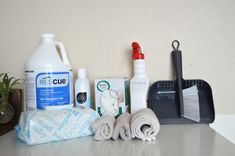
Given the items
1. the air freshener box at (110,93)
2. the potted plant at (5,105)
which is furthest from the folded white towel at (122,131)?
the potted plant at (5,105)

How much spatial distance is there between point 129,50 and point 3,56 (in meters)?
0.47

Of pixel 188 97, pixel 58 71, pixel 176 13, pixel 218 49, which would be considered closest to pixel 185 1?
pixel 176 13

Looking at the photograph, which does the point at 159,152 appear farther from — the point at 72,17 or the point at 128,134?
the point at 72,17

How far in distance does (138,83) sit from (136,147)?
256 mm

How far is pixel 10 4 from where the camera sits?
2.63ft

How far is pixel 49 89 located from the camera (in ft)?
A: 2.11

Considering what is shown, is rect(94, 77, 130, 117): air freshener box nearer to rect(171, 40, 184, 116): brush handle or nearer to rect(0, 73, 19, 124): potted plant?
rect(171, 40, 184, 116): brush handle

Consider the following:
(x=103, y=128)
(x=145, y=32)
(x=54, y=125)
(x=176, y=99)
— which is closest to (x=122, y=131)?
(x=103, y=128)

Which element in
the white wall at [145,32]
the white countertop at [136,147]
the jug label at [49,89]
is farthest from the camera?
the white wall at [145,32]

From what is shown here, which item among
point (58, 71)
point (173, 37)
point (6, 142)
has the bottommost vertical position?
point (6, 142)

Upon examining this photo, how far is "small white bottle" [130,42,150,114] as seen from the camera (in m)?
0.72

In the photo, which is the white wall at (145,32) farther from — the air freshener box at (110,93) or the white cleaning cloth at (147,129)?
the white cleaning cloth at (147,129)

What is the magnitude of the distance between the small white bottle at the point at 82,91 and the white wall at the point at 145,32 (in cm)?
8

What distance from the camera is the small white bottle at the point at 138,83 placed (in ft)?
2.35
